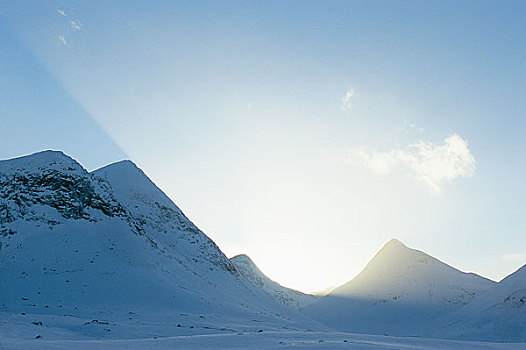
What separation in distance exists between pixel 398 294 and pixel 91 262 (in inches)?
2595

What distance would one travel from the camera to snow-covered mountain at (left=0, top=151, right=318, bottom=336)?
29.6m

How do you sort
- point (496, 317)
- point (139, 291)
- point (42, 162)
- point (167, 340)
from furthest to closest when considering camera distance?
point (496, 317), point (42, 162), point (139, 291), point (167, 340)

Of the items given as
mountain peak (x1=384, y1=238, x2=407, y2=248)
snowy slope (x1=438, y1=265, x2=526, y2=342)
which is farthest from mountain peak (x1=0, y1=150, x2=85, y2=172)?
mountain peak (x1=384, y1=238, x2=407, y2=248)

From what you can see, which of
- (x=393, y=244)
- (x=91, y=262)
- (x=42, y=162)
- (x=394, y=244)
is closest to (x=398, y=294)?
(x=394, y=244)

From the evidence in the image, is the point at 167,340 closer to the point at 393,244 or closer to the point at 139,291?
the point at 139,291

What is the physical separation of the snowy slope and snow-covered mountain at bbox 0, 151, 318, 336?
1012 inches

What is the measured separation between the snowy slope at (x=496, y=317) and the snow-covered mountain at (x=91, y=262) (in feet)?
84.3

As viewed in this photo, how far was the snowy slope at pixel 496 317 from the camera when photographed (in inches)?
1911

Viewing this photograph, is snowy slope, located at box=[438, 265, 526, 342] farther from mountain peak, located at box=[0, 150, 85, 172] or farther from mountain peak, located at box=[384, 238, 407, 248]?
mountain peak, located at box=[0, 150, 85, 172]

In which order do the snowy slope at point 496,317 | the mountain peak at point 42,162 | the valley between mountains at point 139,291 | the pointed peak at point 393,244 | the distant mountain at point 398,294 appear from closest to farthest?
the valley between mountains at point 139,291, the mountain peak at point 42,162, the snowy slope at point 496,317, the distant mountain at point 398,294, the pointed peak at point 393,244

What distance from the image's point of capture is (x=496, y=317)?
52.6m

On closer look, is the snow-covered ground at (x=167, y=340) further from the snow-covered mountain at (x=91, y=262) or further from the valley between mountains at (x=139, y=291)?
the snow-covered mountain at (x=91, y=262)

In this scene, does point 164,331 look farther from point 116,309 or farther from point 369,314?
point 369,314

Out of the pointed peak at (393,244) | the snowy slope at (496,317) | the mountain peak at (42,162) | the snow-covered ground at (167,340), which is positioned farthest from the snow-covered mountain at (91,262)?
the pointed peak at (393,244)
